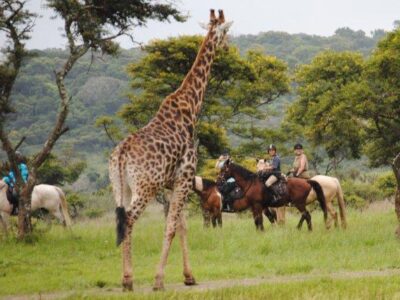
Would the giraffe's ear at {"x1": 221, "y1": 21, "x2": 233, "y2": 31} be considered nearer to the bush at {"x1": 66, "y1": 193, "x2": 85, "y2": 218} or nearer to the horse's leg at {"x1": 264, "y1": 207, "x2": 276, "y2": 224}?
the horse's leg at {"x1": 264, "y1": 207, "x2": 276, "y2": 224}

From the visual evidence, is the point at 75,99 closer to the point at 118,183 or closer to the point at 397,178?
the point at 397,178

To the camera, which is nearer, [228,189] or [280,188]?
[280,188]

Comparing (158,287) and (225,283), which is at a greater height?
(158,287)

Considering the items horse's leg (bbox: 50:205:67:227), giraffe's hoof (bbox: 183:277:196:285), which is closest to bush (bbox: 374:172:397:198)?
horse's leg (bbox: 50:205:67:227)

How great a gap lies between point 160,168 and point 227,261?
3626 millimetres

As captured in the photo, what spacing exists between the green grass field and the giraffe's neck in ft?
8.37

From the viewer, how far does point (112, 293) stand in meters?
10.4

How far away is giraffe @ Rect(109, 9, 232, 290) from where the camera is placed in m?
10.4

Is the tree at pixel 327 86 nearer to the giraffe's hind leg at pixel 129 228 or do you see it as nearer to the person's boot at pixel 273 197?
the person's boot at pixel 273 197

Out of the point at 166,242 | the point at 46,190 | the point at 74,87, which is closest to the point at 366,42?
the point at 74,87

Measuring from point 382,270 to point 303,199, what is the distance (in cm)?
658

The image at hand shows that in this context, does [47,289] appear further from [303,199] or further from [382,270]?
[303,199]

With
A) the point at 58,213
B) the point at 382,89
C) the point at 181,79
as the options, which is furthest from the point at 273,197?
the point at 181,79

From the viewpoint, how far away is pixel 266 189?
18703 millimetres
